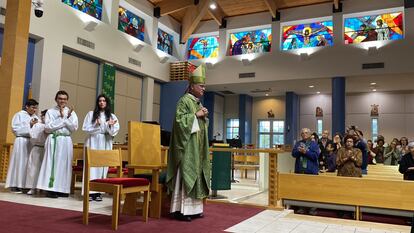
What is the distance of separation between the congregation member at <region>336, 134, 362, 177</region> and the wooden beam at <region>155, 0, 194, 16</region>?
29.7 feet

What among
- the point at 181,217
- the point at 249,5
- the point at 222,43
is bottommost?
the point at 181,217

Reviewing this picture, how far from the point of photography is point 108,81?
10688mm

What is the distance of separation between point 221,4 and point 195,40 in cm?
211

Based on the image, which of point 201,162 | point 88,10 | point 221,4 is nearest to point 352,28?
point 221,4

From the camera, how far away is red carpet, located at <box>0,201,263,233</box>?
9.17ft

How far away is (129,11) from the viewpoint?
39.0 ft

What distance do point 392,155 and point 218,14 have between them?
7.69 metres

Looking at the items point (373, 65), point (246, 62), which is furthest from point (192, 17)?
point (373, 65)

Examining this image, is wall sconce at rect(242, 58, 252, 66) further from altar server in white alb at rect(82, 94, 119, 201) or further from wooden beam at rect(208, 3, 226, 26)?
altar server in white alb at rect(82, 94, 119, 201)

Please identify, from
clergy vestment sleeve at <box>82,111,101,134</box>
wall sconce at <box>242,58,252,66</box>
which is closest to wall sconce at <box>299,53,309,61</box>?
wall sconce at <box>242,58,252,66</box>

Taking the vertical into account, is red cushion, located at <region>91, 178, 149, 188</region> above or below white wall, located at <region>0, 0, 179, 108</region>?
below

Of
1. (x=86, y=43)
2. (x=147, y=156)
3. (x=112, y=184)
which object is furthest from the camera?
(x=86, y=43)

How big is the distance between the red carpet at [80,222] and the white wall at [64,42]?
5.30 metres

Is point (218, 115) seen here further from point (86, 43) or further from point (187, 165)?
point (187, 165)
